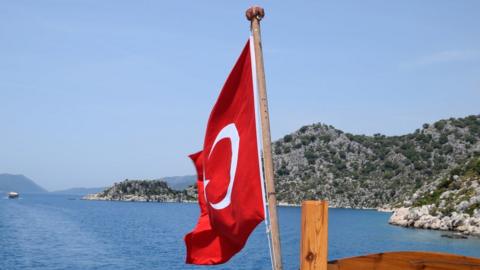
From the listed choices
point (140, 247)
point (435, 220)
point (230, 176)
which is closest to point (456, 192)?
point (435, 220)

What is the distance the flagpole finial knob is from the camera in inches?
197

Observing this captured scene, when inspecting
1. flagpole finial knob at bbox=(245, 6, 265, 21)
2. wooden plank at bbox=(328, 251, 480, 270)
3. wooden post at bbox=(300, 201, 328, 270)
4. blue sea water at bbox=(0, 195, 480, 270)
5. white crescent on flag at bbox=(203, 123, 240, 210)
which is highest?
flagpole finial knob at bbox=(245, 6, 265, 21)

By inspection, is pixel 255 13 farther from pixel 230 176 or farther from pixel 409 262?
pixel 409 262

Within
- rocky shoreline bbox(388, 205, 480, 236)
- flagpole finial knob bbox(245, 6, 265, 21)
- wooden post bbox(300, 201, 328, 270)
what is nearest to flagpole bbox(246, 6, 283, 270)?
flagpole finial knob bbox(245, 6, 265, 21)

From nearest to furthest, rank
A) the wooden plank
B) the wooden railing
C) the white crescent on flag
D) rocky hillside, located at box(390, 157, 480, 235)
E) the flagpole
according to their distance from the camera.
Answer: the wooden plank
the wooden railing
the flagpole
the white crescent on flag
rocky hillside, located at box(390, 157, 480, 235)

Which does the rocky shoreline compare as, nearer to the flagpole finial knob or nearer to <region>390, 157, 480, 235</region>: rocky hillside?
<region>390, 157, 480, 235</region>: rocky hillside

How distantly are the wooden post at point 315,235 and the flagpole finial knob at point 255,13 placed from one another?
2.01 meters

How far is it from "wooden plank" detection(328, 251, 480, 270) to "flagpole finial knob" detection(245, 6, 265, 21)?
2.37m

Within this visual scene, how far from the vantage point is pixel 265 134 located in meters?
4.93

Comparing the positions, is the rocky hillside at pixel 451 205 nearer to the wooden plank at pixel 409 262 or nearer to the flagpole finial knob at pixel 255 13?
the flagpole finial knob at pixel 255 13

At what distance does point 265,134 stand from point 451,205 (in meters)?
88.9

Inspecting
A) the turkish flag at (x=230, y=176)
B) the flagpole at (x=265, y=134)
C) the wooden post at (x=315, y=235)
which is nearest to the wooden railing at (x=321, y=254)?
the wooden post at (x=315, y=235)

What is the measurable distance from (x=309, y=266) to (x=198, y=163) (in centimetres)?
288

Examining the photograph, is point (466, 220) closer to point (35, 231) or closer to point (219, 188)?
point (35, 231)
